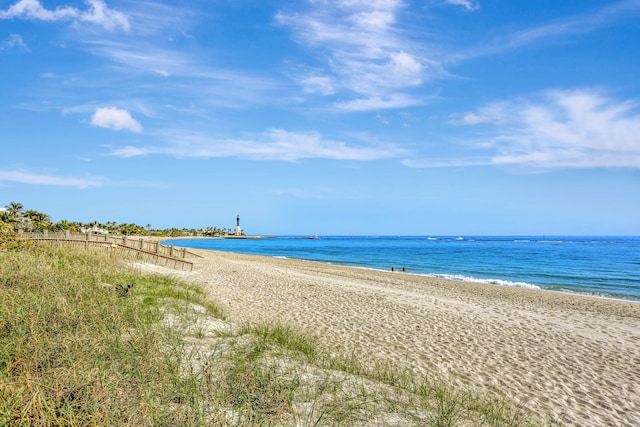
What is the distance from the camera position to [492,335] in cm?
1252

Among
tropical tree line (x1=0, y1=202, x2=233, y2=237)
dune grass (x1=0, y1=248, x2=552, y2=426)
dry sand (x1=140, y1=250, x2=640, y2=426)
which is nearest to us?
dune grass (x1=0, y1=248, x2=552, y2=426)

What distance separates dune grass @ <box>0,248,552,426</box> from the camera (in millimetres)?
3918

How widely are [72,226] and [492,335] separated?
86722 mm

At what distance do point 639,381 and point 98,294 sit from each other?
38.0 ft

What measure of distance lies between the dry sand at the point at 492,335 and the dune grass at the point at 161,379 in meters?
1.46

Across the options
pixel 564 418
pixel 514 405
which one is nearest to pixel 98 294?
pixel 514 405

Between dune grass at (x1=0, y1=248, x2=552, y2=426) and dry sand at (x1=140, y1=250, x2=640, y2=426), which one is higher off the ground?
dune grass at (x1=0, y1=248, x2=552, y2=426)

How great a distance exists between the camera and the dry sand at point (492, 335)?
26.6 feet

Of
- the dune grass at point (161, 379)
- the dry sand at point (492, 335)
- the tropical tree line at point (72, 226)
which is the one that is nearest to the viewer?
the dune grass at point (161, 379)

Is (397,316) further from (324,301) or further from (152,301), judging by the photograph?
(152,301)

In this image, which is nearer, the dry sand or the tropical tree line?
the dry sand

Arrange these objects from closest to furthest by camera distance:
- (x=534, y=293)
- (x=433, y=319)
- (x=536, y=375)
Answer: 1. (x=536, y=375)
2. (x=433, y=319)
3. (x=534, y=293)

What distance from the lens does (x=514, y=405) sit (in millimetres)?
7254

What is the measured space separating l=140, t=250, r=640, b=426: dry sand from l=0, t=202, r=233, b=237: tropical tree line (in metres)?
12.1
